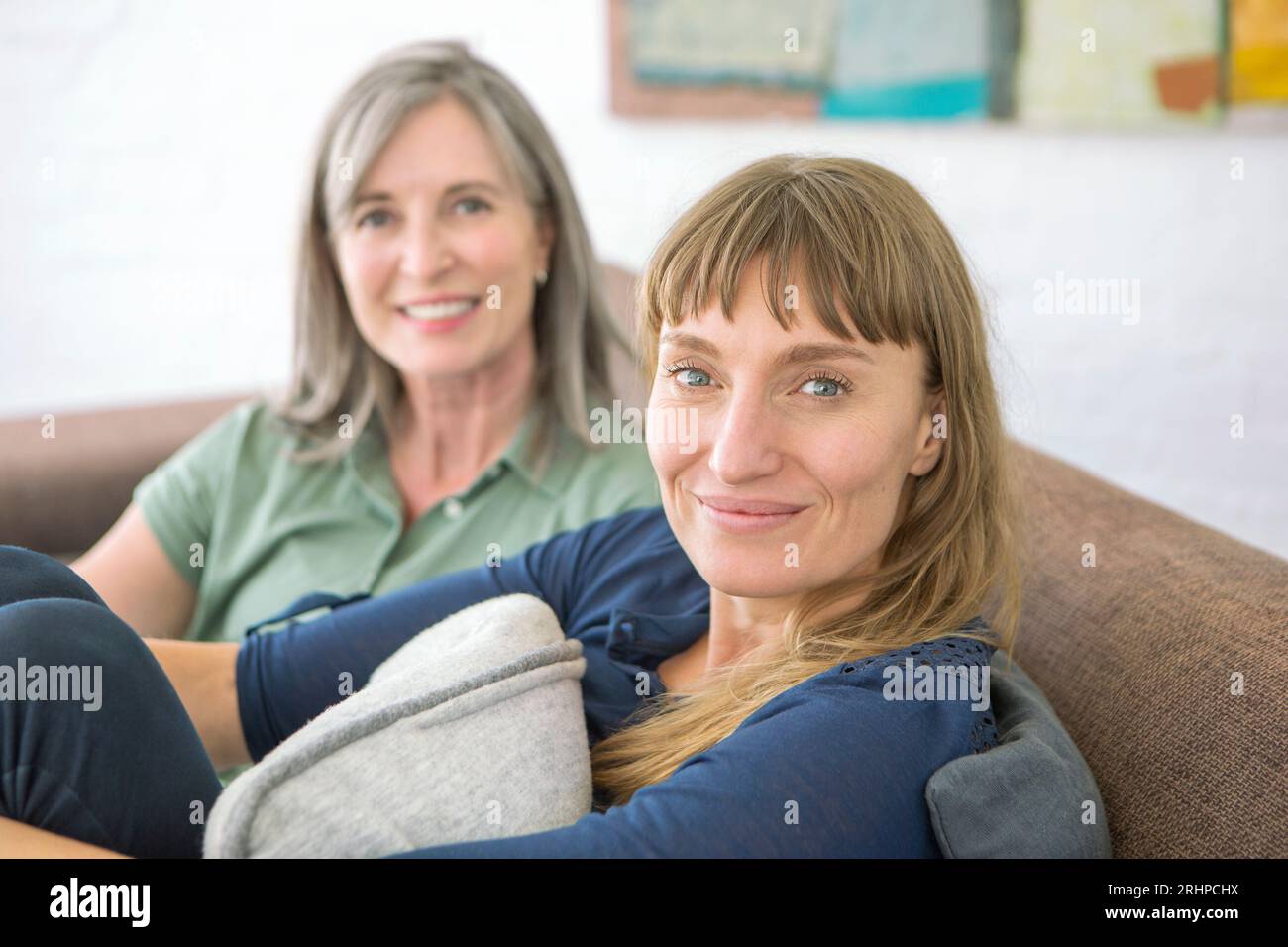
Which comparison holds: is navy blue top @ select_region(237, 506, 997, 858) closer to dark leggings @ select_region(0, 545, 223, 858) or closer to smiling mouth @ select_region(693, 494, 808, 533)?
smiling mouth @ select_region(693, 494, 808, 533)

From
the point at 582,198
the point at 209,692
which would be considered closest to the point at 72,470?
the point at 209,692

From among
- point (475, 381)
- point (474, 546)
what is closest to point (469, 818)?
point (474, 546)

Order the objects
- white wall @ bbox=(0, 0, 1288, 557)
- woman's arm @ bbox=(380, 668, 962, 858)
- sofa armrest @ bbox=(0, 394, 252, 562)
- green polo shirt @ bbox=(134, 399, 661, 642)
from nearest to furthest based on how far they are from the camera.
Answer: woman's arm @ bbox=(380, 668, 962, 858) → green polo shirt @ bbox=(134, 399, 661, 642) → sofa armrest @ bbox=(0, 394, 252, 562) → white wall @ bbox=(0, 0, 1288, 557)

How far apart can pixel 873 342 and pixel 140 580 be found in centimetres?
116

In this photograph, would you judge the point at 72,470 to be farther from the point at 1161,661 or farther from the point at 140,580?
the point at 1161,661

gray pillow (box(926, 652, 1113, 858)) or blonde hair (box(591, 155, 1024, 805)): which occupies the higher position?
blonde hair (box(591, 155, 1024, 805))

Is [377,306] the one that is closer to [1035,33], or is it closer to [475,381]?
[475,381]

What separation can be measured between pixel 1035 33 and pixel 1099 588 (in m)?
2.33

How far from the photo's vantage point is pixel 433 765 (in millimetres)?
916

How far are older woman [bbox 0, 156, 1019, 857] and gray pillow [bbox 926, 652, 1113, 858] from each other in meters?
0.02

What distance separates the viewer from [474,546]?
177cm

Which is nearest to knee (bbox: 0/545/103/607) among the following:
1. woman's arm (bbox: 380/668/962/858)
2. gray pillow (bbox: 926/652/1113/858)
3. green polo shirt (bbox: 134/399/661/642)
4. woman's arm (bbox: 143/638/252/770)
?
woman's arm (bbox: 143/638/252/770)

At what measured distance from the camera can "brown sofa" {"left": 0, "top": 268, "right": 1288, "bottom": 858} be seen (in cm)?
97

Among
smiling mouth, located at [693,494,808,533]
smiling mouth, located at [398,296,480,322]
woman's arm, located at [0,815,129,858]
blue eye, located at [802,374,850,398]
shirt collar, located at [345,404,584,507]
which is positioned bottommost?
woman's arm, located at [0,815,129,858]
